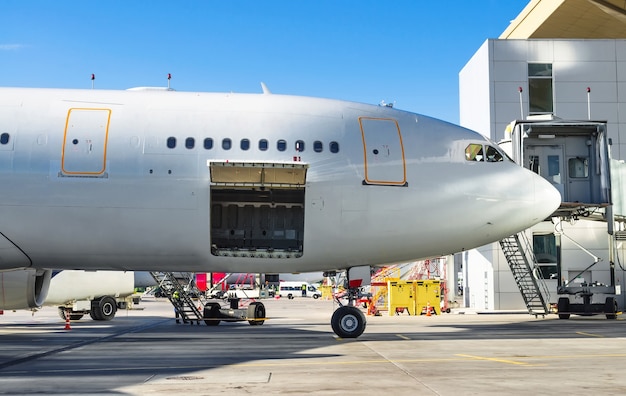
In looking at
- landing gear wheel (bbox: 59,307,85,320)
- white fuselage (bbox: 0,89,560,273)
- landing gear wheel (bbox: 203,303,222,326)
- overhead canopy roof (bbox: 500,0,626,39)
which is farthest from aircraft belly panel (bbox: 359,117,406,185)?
overhead canopy roof (bbox: 500,0,626,39)

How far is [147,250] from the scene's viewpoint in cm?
1742

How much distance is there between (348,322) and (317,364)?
17.8 feet

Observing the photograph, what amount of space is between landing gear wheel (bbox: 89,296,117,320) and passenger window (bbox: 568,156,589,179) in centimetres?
2019

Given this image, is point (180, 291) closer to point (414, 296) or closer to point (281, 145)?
point (281, 145)

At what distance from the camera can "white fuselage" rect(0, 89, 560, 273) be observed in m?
16.8

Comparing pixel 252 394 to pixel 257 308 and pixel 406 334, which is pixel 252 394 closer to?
pixel 406 334

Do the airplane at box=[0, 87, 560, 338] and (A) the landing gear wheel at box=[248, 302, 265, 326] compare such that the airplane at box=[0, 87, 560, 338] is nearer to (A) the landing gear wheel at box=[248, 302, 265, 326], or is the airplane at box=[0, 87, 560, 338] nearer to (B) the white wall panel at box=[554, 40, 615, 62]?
(A) the landing gear wheel at box=[248, 302, 265, 326]

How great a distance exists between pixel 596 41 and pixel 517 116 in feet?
20.9

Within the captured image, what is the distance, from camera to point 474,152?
730 inches

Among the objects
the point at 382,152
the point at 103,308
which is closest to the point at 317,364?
the point at 382,152

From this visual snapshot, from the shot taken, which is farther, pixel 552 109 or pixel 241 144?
pixel 552 109

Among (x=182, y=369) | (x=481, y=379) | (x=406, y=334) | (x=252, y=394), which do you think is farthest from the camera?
(x=406, y=334)

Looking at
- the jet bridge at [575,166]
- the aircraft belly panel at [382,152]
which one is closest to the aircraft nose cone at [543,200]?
the aircraft belly panel at [382,152]

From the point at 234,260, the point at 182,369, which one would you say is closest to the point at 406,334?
the point at 234,260
